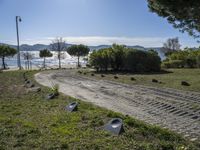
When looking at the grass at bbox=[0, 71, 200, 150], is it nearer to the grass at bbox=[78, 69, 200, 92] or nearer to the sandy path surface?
the sandy path surface

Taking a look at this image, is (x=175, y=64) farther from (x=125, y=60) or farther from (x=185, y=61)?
(x=125, y=60)

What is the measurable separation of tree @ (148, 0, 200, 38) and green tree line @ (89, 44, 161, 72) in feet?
58.4

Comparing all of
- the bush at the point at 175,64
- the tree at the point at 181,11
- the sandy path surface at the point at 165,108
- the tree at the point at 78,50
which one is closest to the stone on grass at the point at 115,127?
the sandy path surface at the point at 165,108

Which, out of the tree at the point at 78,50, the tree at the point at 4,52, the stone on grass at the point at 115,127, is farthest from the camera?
the tree at the point at 78,50

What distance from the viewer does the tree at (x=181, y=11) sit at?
488 inches

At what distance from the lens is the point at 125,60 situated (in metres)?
36.4

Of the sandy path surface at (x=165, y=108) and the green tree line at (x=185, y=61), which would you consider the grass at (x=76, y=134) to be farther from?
the green tree line at (x=185, y=61)

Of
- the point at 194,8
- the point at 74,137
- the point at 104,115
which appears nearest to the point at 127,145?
the point at 74,137

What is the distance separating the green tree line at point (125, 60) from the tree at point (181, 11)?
17.8 meters

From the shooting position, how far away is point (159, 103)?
12.5 metres

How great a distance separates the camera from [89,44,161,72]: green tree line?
3516 centimetres

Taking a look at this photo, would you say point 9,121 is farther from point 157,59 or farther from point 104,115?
point 157,59

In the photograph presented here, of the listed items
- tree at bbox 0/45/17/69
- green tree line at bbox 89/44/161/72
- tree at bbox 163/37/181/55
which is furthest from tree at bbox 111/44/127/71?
tree at bbox 163/37/181/55

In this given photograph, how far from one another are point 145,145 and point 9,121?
397 cm
